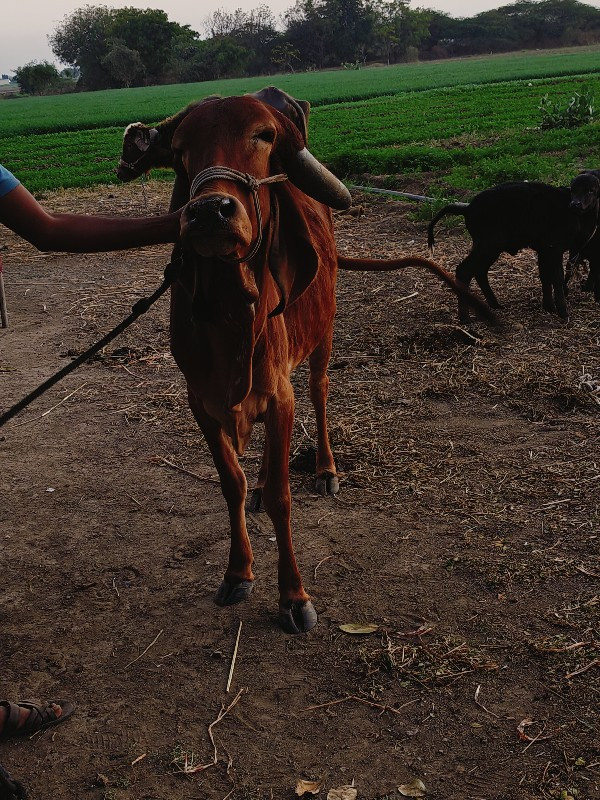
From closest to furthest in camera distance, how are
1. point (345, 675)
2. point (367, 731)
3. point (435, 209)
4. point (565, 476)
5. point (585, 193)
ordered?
point (367, 731), point (345, 675), point (565, 476), point (585, 193), point (435, 209)

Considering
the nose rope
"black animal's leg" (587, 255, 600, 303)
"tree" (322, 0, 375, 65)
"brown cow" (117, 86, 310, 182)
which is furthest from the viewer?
"tree" (322, 0, 375, 65)

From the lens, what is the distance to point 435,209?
11578 mm

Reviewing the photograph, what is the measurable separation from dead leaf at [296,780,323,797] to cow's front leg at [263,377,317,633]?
3.03ft

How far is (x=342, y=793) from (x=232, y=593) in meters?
1.34

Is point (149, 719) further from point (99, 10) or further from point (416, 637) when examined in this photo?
point (99, 10)

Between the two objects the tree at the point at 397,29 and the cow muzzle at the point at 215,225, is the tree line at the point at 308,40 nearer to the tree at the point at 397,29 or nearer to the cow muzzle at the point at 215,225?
the tree at the point at 397,29

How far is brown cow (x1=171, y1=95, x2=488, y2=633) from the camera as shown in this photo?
2822 millimetres

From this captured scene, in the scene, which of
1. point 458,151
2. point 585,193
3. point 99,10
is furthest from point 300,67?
point 585,193

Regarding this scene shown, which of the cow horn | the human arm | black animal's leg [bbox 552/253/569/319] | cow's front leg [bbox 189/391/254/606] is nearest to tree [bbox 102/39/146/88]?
black animal's leg [bbox 552/253/569/319]

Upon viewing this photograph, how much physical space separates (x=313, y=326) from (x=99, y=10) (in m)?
124

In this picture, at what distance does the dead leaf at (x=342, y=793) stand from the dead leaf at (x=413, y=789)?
0.17m

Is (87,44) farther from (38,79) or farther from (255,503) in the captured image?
(255,503)

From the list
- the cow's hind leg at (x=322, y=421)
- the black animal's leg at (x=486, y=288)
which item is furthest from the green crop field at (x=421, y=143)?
the cow's hind leg at (x=322, y=421)

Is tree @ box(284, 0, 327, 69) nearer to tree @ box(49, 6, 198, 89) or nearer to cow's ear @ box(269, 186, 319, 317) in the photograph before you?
tree @ box(49, 6, 198, 89)
